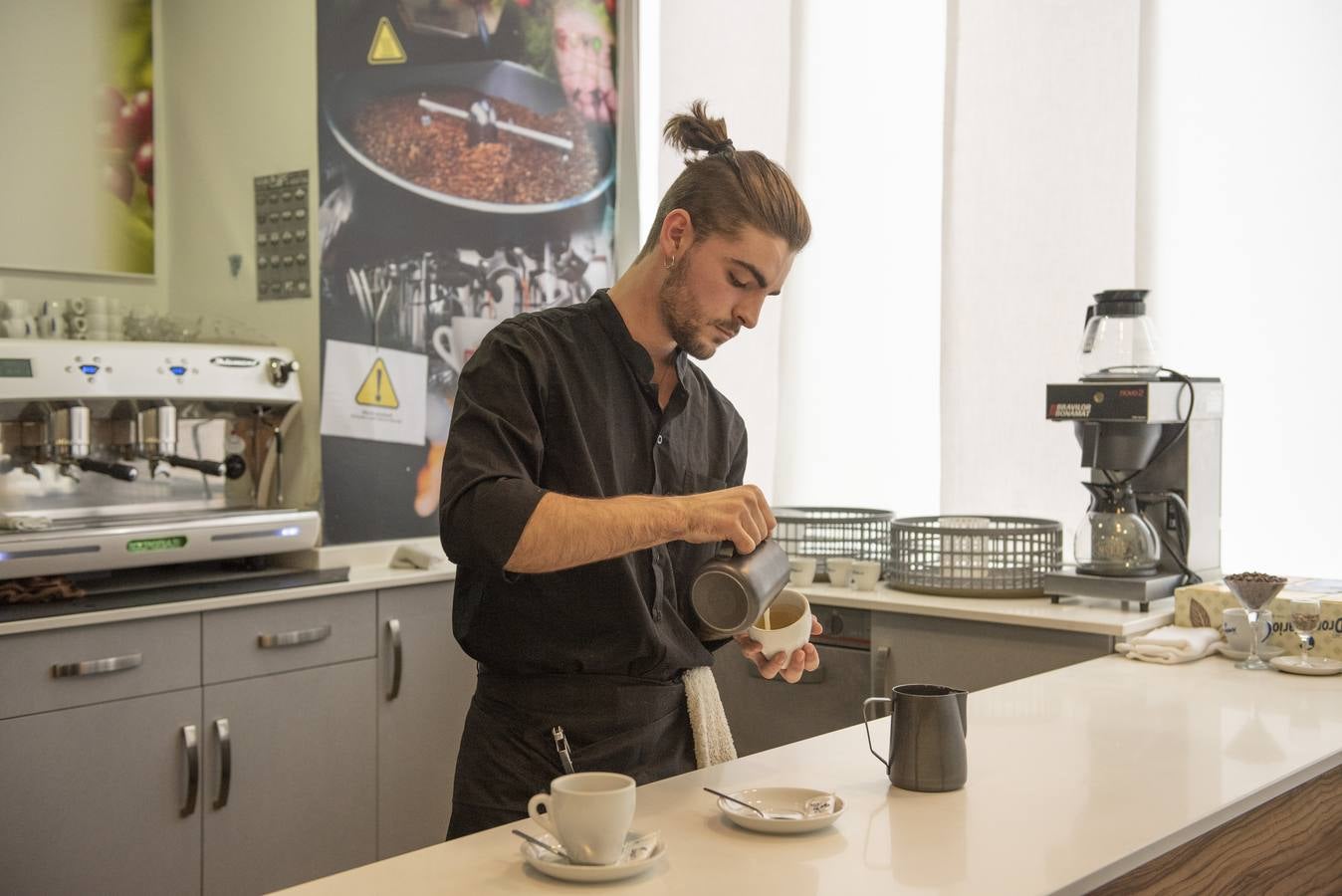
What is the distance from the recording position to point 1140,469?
2.85 m

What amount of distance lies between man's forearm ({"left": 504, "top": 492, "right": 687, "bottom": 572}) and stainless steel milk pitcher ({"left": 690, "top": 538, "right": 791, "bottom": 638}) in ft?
0.22

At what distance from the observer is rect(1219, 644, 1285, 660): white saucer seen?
2.44 metres

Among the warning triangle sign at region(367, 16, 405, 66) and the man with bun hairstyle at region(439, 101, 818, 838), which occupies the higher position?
the warning triangle sign at region(367, 16, 405, 66)

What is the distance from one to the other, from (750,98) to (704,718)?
274 centimetres

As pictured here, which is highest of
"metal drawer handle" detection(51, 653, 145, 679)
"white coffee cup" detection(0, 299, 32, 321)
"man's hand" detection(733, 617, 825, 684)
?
"white coffee cup" detection(0, 299, 32, 321)

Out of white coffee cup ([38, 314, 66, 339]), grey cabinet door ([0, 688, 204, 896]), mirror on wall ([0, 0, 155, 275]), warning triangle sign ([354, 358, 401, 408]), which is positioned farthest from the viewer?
warning triangle sign ([354, 358, 401, 408])

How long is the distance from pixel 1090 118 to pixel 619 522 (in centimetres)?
235

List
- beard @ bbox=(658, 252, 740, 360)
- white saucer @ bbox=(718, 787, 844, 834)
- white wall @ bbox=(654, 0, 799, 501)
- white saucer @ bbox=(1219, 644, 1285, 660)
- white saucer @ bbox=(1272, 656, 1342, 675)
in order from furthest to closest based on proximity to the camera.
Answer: white wall @ bbox=(654, 0, 799, 501)
white saucer @ bbox=(1219, 644, 1285, 660)
white saucer @ bbox=(1272, 656, 1342, 675)
beard @ bbox=(658, 252, 740, 360)
white saucer @ bbox=(718, 787, 844, 834)

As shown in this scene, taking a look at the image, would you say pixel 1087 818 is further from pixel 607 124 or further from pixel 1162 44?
pixel 607 124

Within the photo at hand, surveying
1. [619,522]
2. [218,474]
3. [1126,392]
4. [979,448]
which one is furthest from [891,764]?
[218,474]

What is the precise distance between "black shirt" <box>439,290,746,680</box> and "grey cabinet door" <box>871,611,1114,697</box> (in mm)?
1059

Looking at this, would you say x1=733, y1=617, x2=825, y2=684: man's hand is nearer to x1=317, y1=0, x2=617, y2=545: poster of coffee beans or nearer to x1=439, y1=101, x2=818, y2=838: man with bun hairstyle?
x1=439, y1=101, x2=818, y2=838: man with bun hairstyle

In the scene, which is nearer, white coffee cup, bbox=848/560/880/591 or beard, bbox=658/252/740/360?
beard, bbox=658/252/740/360

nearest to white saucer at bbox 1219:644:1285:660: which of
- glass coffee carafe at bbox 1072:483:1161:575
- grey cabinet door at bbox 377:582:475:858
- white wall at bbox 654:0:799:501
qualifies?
glass coffee carafe at bbox 1072:483:1161:575
